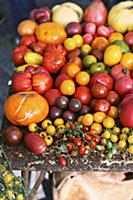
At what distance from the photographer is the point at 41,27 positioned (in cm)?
175

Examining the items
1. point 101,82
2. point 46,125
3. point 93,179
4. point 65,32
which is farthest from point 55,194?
point 65,32

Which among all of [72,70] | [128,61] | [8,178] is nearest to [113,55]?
[128,61]

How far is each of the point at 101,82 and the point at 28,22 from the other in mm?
548

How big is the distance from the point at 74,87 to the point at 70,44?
0.26m

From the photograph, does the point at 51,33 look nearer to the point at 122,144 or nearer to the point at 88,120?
the point at 88,120

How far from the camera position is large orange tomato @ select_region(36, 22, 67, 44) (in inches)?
67.6

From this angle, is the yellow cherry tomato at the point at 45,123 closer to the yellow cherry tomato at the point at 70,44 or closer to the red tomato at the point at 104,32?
the yellow cherry tomato at the point at 70,44

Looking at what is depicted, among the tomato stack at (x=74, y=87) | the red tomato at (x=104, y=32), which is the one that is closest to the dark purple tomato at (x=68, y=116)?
the tomato stack at (x=74, y=87)

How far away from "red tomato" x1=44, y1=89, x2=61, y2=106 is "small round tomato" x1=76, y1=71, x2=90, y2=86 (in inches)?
3.3

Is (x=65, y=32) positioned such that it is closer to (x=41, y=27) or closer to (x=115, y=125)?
(x=41, y=27)

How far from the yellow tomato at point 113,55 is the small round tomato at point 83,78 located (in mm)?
109

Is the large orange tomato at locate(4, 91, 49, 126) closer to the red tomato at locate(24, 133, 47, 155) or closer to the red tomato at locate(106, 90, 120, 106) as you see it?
the red tomato at locate(24, 133, 47, 155)

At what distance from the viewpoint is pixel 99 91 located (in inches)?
55.6

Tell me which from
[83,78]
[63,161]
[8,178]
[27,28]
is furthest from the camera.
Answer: [27,28]
